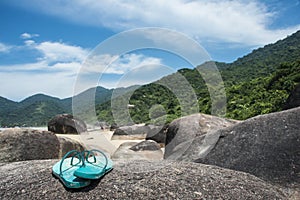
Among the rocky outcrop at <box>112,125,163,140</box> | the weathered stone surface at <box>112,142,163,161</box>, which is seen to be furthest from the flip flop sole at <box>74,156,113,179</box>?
the rocky outcrop at <box>112,125,163,140</box>

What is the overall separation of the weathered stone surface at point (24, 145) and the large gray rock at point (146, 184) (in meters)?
1.34

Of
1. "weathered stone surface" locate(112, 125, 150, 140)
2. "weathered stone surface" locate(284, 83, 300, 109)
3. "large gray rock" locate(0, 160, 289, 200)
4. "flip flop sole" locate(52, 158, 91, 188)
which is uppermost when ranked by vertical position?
"weathered stone surface" locate(284, 83, 300, 109)

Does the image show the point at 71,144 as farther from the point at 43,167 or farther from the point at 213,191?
the point at 213,191

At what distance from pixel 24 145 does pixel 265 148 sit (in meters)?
3.59

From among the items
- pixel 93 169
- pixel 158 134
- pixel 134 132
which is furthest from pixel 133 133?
pixel 93 169

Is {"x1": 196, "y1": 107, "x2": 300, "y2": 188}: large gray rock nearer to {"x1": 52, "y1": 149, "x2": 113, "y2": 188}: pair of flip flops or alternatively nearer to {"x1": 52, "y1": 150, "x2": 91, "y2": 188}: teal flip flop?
{"x1": 52, "y1": 149, "x2": 113, "y2": 188}: pair of flip flops

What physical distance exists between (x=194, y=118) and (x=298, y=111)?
110 inches

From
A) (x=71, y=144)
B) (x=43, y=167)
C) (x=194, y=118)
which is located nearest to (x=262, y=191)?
(x=43, y=167)

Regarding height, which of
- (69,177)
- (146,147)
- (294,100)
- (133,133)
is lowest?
(133,133)

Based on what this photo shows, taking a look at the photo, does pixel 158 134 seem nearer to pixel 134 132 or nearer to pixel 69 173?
pixel 134 132

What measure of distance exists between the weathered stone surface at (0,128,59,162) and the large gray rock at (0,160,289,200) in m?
1.34

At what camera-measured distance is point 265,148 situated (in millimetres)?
3752

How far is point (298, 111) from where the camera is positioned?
4090 millimetres

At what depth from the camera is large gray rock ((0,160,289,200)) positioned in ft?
8.64
